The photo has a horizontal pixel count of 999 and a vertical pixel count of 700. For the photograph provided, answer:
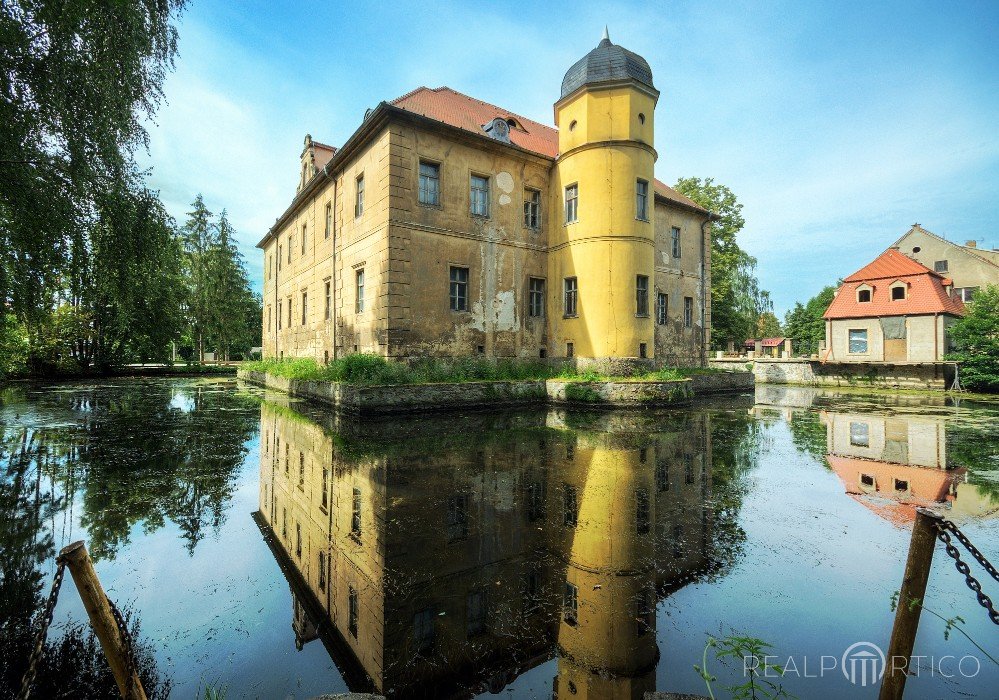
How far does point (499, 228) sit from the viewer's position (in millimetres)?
18625

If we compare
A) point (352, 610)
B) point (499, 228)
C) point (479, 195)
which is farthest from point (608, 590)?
point (479, 195)

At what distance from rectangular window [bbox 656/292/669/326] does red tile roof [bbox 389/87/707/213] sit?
529 centimetres

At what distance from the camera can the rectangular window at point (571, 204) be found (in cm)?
1866

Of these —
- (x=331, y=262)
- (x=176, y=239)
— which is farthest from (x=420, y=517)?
(x=331, y=262)

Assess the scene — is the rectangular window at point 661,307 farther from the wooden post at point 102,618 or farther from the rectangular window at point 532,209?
the wooden post at point 102,618

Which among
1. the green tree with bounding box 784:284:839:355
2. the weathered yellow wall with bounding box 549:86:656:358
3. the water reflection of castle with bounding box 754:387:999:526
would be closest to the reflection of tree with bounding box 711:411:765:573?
the water reflection of castle with bounding box 754:387:999:526

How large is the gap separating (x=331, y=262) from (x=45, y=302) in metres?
12.7

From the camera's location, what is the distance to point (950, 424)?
13.0m

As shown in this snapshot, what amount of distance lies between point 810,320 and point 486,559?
205 feet

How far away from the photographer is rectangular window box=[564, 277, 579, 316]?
61.1 ft

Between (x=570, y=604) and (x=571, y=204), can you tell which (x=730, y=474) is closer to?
(x=570, y=604)

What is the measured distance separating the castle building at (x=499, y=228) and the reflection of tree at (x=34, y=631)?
10.9 metres

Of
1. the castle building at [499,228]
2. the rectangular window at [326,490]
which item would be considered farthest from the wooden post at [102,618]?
the castle building at [499,228]

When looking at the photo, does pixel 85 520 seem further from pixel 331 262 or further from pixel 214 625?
pixel 331 262
